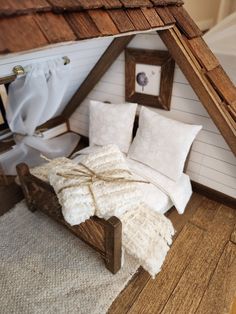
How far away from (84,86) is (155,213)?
4.64 feet

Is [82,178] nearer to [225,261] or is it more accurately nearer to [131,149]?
[131,149]

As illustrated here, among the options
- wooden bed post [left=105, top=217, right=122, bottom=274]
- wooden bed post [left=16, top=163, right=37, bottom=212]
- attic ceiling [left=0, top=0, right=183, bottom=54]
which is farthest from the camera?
wooden bed post [left=16, top=163, right=37, bottom=212]

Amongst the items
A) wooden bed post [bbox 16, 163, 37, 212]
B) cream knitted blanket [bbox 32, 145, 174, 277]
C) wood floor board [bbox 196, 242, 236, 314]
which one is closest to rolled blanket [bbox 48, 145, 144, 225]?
cream knitted blanket [bbox 32, 145, 174, 277]

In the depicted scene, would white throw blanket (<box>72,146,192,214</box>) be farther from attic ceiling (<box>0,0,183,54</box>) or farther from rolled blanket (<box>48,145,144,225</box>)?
attic ceiling (<box>0,0,183,54</box>)

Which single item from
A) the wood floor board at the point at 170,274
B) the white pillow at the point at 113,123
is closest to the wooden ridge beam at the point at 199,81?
the white pillow at the point at 113,123

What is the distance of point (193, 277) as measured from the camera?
1257 mm

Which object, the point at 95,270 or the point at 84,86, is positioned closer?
the point at 95,270

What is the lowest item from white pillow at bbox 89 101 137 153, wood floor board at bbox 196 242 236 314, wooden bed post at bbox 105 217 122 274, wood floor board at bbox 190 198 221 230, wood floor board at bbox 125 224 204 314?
wood floor board at bbox 196 242 236 314

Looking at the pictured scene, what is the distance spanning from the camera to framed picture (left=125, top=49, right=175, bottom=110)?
158 cm

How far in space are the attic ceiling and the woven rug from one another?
3.83 ft

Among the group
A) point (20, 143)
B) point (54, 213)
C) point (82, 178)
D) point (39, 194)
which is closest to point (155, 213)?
point (82, 178)

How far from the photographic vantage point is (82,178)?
1.21 meters

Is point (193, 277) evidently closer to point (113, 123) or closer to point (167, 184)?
point (167, 184)

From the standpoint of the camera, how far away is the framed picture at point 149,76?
62.1 inches
